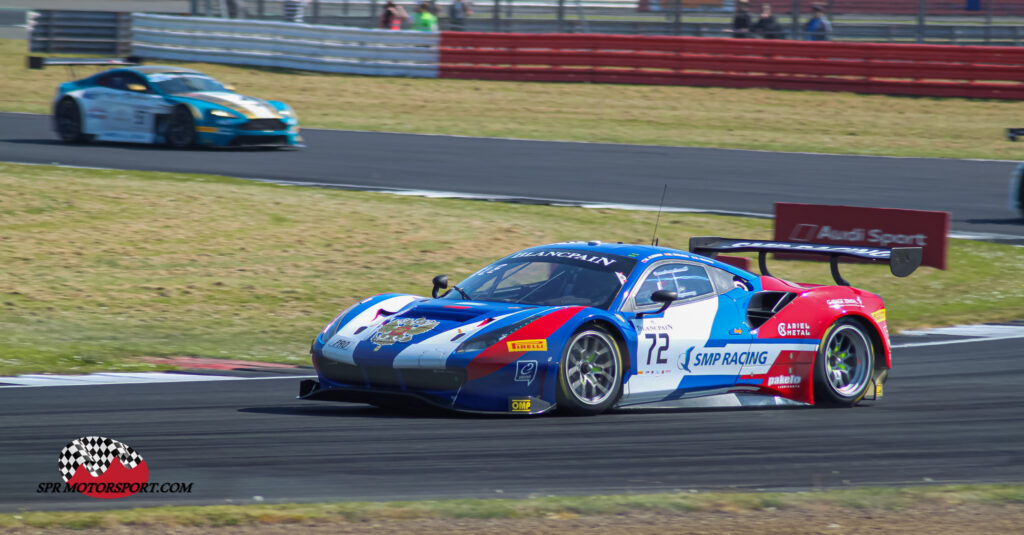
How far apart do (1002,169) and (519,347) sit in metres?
17.5

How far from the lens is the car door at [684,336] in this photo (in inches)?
347

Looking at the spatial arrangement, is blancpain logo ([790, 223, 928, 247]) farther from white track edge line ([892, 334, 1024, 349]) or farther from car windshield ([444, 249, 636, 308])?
car windshield ([444, 249, 636, 308])

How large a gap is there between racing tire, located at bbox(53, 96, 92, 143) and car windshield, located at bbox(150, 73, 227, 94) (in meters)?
1.55

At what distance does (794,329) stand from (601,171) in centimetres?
1275

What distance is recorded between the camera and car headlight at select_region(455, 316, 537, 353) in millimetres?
8170

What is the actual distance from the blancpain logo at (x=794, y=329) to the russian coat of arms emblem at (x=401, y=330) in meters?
2.54

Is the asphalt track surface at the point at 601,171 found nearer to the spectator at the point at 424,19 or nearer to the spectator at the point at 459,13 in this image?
the spectator at the point at 424,19

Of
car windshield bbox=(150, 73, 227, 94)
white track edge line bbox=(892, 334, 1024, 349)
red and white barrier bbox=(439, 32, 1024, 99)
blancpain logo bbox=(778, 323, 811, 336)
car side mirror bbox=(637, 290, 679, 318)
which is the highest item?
red and white barrier bbox=(439, 32, 1024, 99)

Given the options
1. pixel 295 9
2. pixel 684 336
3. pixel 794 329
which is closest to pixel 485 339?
pixel 684 336

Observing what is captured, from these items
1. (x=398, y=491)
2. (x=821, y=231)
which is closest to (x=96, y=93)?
(x=821, y=231)

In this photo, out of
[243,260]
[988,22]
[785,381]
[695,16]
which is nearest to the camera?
[785,381]

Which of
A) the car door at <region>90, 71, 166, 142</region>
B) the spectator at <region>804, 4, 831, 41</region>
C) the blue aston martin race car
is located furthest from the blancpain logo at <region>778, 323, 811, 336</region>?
the spectator at <region>804, 4, 831, 41</region>

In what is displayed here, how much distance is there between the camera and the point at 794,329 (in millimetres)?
9539

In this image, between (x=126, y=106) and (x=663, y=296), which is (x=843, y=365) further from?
(x=126, y=106)
